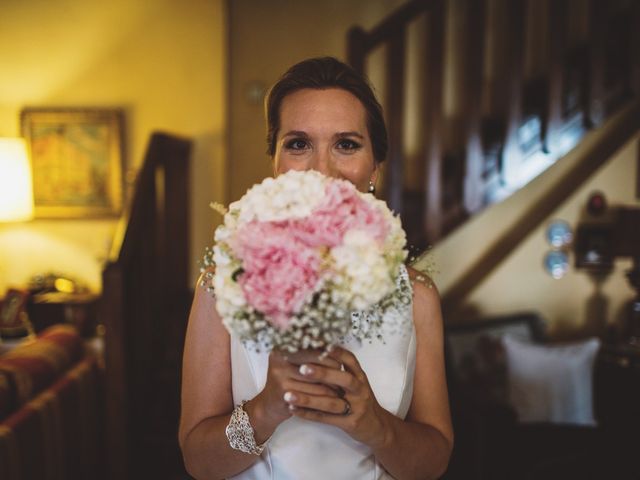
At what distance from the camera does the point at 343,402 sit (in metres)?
0.91

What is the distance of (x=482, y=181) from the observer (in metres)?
3.71

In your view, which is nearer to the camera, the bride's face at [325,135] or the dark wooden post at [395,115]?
the bride's face at [325,135]

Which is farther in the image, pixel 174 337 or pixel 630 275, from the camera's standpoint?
pixel 174 337

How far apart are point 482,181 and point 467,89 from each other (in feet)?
2.25

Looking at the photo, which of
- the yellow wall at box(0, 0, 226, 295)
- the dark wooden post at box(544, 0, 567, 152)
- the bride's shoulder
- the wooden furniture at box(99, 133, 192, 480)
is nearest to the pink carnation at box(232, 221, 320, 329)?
the bride's shoulder

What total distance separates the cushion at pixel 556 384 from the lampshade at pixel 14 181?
155 inches

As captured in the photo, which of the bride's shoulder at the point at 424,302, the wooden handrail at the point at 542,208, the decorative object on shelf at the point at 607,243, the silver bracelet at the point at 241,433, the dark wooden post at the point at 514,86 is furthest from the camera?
the wooden handrail at the point at 542,208

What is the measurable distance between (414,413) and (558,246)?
106 inches

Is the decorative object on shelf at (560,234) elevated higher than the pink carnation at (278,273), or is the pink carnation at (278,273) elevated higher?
the pink carnation at (278,273)

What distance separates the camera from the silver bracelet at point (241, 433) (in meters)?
1.01

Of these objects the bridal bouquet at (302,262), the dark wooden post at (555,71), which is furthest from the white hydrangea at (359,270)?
the dark wooden post at (555,71)

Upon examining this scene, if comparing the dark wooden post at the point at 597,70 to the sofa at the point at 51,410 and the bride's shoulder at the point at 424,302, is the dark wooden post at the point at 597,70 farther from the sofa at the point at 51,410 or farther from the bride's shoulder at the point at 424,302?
the sofa at the point at 51,410

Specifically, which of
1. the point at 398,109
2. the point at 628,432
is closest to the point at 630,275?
the point at 628,432

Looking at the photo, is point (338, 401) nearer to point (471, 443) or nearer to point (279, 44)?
point (471, 443)
